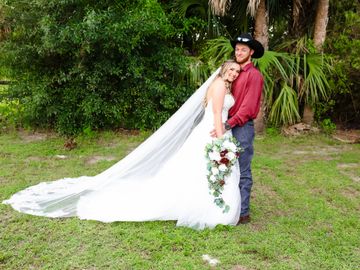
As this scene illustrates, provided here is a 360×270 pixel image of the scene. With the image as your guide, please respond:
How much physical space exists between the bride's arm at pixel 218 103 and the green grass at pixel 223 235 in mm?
1024

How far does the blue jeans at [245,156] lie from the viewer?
4293 mm

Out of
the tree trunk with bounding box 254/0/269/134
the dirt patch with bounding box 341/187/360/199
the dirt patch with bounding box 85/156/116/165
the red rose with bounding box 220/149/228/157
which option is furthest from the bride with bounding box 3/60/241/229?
the tree trunk with bounding box 254/0/269/134

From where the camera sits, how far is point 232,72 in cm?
415

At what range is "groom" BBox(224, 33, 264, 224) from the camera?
163 inches

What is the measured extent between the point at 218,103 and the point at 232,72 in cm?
34

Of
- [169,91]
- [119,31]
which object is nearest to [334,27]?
[169,91]

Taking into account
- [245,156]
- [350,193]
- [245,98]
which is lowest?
[350,193]

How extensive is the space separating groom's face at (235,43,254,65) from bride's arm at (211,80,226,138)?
310mm

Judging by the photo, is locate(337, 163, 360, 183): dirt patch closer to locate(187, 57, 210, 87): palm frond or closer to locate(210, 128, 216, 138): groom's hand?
locate(210, 128, 216, 138): groom's hand

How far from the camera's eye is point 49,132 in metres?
9.03

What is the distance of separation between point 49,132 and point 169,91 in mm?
2806

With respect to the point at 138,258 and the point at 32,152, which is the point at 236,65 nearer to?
the point at 138,258

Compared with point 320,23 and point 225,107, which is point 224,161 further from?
point 320,23

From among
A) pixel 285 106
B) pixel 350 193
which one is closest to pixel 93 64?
pixel 285 106
